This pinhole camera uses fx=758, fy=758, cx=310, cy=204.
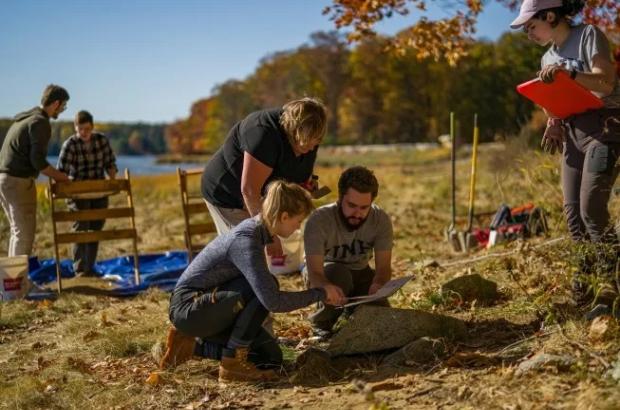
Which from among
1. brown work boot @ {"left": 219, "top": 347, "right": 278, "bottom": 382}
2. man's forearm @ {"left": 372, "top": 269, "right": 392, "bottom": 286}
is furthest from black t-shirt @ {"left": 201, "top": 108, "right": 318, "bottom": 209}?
brown work boot @ {"left": 219, "top": 347, "right": 278, "bottom": 382}

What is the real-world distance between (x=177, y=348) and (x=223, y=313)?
17.1 inches

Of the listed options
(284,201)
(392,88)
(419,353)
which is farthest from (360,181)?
(392,88)

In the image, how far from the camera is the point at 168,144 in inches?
3108

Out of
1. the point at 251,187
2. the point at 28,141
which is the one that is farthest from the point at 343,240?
the point at 28,141

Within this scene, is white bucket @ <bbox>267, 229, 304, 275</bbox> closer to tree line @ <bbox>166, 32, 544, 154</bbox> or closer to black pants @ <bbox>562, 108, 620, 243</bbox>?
black pants @ <bbox>562, 108, 620, 243</bbox>

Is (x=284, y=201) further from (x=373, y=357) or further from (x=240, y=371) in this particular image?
(x=373, y=357)

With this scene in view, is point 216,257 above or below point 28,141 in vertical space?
below

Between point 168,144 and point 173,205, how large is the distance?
64.6 metres

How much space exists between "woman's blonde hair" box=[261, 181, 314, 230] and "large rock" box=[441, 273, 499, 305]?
1.67m

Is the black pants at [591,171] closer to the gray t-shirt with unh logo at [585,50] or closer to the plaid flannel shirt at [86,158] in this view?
the gray t-shirt with unh logo at [585,50]

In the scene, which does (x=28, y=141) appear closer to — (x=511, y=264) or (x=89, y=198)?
(x=89, y=198)

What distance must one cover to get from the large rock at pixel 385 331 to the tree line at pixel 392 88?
Result: 29.7 metres

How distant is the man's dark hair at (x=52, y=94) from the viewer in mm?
7230

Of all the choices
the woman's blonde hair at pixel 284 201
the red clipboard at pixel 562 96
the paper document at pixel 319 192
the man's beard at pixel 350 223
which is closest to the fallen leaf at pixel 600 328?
the red clipboard at pixel 562 96
